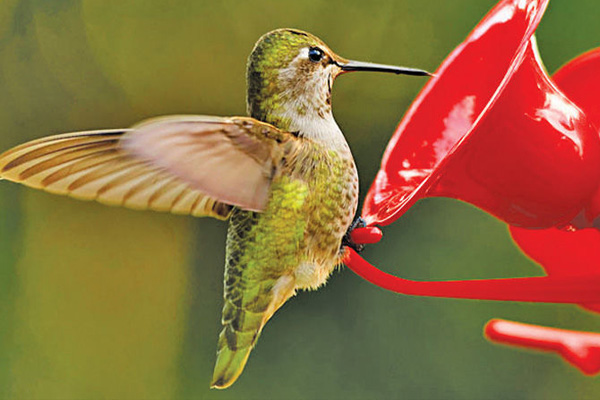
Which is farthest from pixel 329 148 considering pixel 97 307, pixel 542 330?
pixel 97 307

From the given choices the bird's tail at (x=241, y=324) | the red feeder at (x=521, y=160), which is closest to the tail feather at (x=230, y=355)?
the bird's tail at (x=241, y=324)

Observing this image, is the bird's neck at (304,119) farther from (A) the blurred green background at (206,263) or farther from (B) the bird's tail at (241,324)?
(A) the blurred green background at (206,263)

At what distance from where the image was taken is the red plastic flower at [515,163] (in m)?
1.20

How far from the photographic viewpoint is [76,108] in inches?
128

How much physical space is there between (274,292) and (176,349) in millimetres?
1810

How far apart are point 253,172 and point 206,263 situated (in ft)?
6.42

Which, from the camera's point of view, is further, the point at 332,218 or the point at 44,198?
the point at 44,198

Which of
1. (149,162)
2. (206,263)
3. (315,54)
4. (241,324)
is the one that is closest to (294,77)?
(315,54)

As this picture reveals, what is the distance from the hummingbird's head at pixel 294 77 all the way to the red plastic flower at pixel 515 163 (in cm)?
18

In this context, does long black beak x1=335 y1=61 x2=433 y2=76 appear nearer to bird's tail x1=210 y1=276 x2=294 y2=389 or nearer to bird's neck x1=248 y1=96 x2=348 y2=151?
bird's neck x1=248 y1=96 x2=348 y2=151

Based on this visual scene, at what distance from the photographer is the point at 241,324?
5.09 feet

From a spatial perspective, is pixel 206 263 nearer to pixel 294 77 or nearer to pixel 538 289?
pixel 294 77

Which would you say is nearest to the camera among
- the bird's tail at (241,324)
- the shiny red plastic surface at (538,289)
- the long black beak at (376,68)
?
the shiny red plastic surface at (538,289)

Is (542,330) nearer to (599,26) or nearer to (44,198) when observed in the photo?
(599,26)
